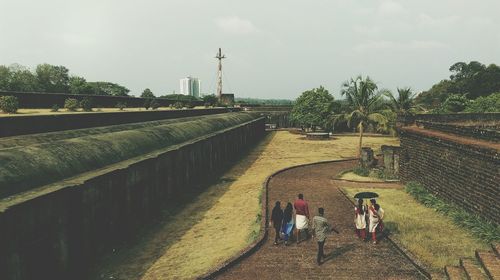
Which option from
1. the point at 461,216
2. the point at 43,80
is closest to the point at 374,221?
the point at 461,216

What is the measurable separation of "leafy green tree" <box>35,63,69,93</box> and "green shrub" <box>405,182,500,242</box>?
66.4 meters

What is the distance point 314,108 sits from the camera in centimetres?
4378

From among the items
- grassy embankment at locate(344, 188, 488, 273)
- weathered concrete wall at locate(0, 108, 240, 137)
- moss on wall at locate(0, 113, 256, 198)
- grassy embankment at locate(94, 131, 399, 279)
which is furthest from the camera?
weathered concrete wall at locate(0, 108, 240, 137)

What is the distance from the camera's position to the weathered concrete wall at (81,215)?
6.87m

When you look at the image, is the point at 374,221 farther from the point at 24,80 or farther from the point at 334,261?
the point at 24,80

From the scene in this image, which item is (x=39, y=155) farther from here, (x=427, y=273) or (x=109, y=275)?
(x=427, y=273)

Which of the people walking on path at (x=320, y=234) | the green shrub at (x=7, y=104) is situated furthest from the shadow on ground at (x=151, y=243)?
the green shrub at (x=7, y=104)

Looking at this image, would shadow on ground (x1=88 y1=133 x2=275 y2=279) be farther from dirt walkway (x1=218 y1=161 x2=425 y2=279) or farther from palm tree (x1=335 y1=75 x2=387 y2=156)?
palm tree (x1=335 y1=75 x2=387 y2=156)

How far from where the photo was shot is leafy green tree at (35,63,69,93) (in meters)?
67.8

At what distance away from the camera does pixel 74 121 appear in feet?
51.9

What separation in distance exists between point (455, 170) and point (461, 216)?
185 cm

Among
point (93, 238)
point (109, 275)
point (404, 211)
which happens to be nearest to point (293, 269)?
point (109, 275)

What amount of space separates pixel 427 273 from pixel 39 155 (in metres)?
9.85

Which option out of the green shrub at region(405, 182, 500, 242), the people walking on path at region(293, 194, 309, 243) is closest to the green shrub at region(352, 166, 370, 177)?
the green shrub at region(405, 182, 500, 242)
